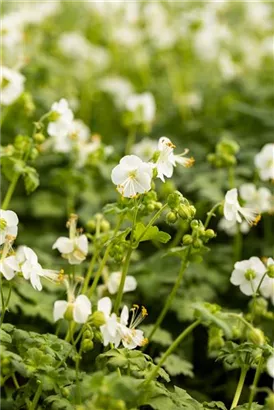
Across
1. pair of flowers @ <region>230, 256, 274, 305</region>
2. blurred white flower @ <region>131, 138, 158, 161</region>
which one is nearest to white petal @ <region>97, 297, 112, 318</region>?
pair of flowers @ <region>230, 256, 274, 305</region>

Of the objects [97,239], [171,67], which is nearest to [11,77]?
[97,239]

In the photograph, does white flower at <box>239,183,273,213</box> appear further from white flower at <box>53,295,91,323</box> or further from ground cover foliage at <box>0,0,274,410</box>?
white flower at <box>53,295,91,323</box>

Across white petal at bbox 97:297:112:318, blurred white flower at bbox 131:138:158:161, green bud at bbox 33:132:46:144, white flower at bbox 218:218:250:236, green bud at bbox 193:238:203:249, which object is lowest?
white petal at bbox 97:297:112:318

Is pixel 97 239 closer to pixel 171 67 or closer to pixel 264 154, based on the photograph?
pixel 264 154

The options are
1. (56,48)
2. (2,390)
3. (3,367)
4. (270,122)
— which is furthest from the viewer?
(56,48)

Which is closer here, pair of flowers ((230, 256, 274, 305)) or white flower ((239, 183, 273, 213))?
pair of flowers ((230, 256, 274, 305))

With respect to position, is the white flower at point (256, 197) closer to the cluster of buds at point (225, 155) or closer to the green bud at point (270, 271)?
the cluster of buds at point (225, 155)
